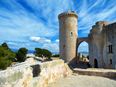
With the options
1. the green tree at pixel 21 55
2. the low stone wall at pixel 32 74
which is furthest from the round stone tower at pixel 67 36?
the low stone wall at pixel 32 74

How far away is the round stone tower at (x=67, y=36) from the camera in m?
28.6

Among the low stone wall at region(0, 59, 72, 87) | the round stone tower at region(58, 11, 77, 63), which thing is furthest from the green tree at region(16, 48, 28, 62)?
the low stone wall at region(0, 59, 72, 87)

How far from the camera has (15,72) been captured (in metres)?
5.66

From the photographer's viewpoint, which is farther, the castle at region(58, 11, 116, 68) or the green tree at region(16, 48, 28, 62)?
the green tree at region(16, 48, 28, 62)

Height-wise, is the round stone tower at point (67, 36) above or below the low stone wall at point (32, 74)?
above

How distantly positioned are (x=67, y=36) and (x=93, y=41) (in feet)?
14.6

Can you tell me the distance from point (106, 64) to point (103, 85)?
50.7 feet

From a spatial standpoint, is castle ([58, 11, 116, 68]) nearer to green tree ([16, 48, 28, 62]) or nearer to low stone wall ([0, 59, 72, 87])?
low stone wall ([0, 59, 72, 87])

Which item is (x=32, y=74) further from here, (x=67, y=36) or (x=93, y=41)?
(x=67, y=36)

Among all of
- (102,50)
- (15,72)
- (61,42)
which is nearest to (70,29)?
(61,42)

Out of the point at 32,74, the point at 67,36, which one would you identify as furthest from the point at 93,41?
the point at 32,74

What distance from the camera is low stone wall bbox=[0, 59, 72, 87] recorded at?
5.19 m

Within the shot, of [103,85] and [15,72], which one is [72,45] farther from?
[15,72]

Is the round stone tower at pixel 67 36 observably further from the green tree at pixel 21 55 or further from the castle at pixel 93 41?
the green tree at pixel 21 55
